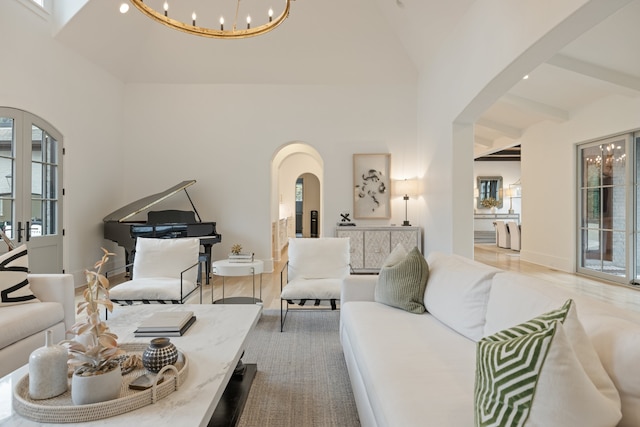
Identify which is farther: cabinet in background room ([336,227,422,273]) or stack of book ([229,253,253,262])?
cabinet in background room ([336,227,422,273])

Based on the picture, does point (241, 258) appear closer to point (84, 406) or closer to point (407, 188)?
point (84, 406)

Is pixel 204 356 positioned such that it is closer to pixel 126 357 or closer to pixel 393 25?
pixel 126 357

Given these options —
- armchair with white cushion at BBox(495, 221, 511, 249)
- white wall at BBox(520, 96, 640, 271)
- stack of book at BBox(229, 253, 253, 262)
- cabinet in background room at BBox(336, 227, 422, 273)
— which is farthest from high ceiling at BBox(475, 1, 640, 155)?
stack of book at BBox(229, 253, 253, 262)

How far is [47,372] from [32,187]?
4.41 m

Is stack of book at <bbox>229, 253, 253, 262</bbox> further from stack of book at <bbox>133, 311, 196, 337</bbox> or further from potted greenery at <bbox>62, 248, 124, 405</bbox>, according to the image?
potted greenery at <bbox>62, 248, 124, 405</bbox>

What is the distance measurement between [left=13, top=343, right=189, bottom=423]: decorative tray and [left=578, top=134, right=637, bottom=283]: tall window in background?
6624mm

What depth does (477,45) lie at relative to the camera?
4.05 metres

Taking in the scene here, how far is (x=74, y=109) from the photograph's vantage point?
17.5 ft

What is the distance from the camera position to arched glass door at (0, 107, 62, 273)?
4316 mm

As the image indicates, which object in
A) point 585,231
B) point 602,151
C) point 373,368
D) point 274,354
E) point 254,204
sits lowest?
point 274,354

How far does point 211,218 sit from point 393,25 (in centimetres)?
453

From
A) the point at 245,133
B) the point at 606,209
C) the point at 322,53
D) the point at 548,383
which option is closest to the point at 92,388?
the point at 548,383

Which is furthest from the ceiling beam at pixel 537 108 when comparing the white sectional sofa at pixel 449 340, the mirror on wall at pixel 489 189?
the mirror on wall at pixel 489 189

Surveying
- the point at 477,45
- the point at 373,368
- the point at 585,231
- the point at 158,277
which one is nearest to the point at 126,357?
the point at 373,368
